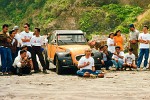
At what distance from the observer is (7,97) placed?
32.6ft

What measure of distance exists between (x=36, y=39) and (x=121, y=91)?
641 centimetres

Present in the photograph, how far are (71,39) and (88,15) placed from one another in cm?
2166

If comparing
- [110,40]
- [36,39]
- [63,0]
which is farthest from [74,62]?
[63,0]

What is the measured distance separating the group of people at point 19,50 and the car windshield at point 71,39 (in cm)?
83

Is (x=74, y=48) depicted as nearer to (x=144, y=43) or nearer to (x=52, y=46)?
(x=52, y=46)

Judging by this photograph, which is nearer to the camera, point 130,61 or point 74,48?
point 74,48

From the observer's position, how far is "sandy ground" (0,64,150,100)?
9.93 metres

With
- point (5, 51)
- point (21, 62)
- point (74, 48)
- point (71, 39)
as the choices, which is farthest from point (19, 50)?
point (71, 39)

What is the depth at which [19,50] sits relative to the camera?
1625cm

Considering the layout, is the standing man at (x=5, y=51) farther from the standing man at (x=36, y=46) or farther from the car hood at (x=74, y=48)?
the car hood at (x=74, y=48)

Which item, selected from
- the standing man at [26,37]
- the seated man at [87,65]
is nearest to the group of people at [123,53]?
the seated man at [87,65]

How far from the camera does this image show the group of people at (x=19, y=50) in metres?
15.5

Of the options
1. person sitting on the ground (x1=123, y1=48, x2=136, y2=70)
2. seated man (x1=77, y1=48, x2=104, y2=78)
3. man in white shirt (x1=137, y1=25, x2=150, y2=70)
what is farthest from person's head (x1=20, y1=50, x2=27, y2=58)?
man in white shirt (x1=137, y1=25, x2=150, y2=70)

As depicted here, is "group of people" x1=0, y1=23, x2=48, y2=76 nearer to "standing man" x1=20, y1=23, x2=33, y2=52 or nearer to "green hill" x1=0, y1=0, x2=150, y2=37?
"standing man" x1=20, y1=23, x2=33, y2=52
